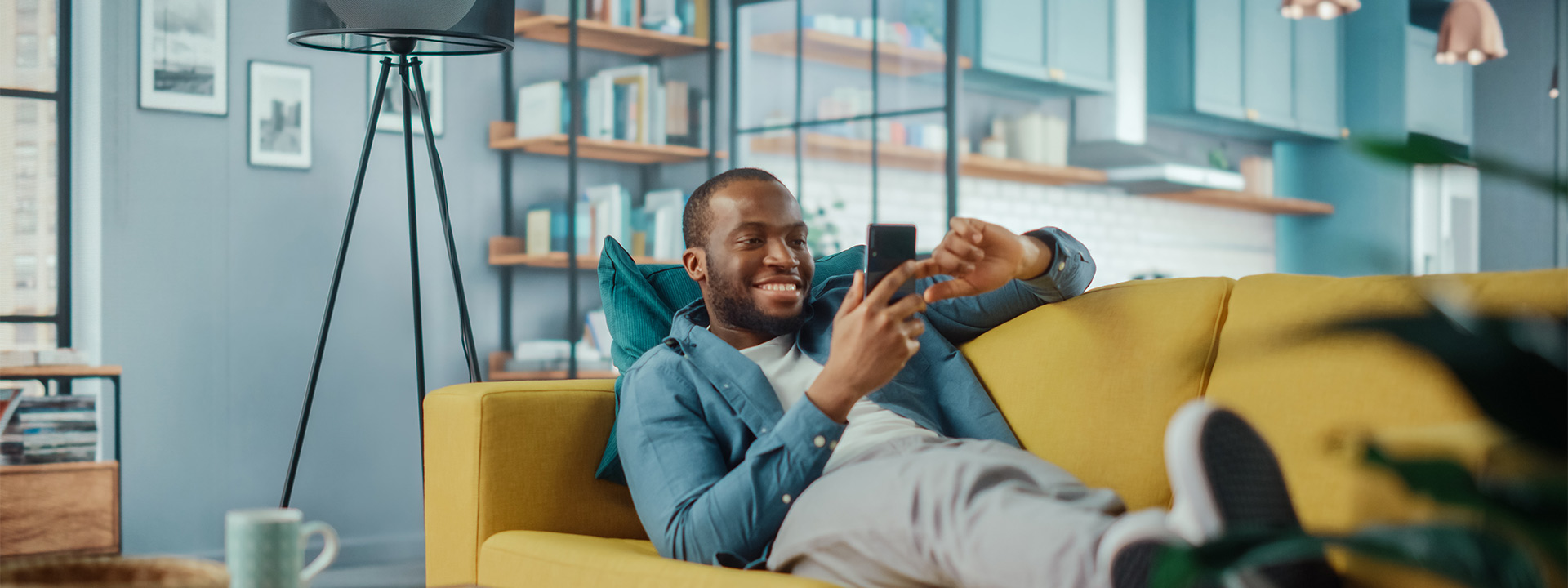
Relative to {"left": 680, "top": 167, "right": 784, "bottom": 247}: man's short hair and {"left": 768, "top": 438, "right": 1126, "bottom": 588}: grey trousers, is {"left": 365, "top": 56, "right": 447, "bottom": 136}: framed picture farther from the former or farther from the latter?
{"left": 768, "top": 438, "right": 1126, "bottom": 588}: grey trousers

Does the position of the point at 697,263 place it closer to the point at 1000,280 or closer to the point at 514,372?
the point at 1000,280

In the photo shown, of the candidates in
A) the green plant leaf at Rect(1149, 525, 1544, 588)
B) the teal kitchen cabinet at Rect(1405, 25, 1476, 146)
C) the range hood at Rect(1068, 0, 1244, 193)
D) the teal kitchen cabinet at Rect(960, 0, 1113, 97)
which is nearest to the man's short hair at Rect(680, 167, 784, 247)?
the green plant leaf at Rect(1149, 525, 1544, 588)

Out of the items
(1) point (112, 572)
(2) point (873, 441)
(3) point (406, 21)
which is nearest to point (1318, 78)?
(3) point (406, 21)

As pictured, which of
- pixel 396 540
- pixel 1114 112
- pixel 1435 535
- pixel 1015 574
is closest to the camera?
pixel 1435 535

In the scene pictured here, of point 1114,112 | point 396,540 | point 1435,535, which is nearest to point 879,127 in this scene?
point 1114,112

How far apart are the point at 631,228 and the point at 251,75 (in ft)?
4.45

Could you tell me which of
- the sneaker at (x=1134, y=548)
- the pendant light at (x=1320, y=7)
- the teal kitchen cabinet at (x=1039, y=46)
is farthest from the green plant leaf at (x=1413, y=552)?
the teal kitchen cabinet at (x=1039, y=46)

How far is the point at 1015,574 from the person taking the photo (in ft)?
3.62

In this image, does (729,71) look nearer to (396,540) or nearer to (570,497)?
(396,540)

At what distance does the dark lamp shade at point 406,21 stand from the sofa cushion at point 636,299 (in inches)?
33.3

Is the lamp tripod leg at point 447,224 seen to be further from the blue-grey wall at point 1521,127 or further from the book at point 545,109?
the blue-grey wall at point 1521,127

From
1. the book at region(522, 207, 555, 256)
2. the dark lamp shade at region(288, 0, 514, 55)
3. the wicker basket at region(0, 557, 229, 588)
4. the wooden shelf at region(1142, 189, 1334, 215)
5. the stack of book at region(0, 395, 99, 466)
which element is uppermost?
the dark lamp shade at region(288, 0, 514, 55)

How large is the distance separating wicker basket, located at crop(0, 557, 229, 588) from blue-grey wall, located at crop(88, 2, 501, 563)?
301cm

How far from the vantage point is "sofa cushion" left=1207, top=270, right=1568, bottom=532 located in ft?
4.31
